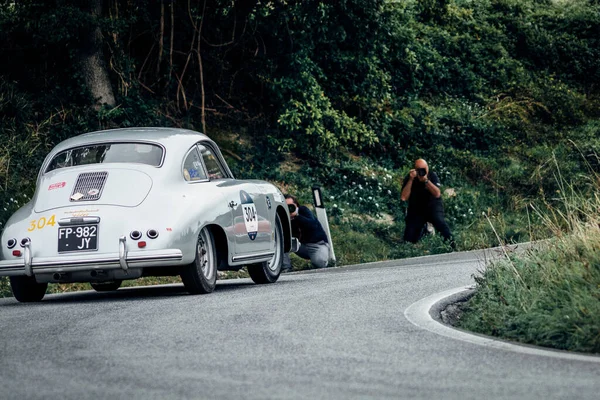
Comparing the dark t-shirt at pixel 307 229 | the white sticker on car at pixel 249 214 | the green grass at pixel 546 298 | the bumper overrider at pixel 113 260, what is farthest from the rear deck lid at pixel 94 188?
the dark t-shirt at pixel 307 229

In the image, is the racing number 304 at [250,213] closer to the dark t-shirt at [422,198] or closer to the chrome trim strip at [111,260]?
the chrome trim strip at [111,260]

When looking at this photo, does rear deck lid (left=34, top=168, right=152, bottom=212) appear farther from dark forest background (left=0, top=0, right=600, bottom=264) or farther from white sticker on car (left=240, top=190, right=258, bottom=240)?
dark forest background (left=0, top=0, right=600, bottom=264)

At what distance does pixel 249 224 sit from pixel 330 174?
1139cm

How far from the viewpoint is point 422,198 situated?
19141 mm

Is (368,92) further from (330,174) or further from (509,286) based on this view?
(509,286)

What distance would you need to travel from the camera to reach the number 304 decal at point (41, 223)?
11044mm

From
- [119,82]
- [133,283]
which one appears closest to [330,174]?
[119,82]

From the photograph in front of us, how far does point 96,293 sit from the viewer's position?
43.6 ft

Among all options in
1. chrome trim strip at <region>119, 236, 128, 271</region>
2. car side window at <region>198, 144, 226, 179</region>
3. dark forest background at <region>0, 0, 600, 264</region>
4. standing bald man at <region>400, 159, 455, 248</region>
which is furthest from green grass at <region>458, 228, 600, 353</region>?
dark forest background at <region>0, 0, 600, 264</region>

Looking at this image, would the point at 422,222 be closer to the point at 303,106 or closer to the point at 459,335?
the point at 303,106

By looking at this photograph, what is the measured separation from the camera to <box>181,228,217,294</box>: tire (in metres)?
11.3

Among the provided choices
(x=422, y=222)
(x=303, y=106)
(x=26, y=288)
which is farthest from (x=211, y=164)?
(x=303, y=106)

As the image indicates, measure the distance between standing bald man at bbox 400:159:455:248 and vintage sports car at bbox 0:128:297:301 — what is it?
21.6ft

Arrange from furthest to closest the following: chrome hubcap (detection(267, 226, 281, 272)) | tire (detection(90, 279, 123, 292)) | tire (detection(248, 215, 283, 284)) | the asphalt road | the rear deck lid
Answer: tire (detection(90, 279, 123, 292)) < chrome hubcap (detection(267, 226, 281, 272)) < tire (detection(248, 215, 283, 284)) < the rear deck lid < the asphalt road
